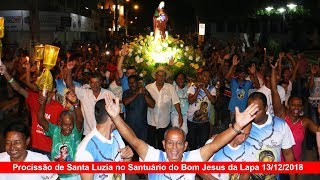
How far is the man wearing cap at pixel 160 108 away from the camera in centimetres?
883

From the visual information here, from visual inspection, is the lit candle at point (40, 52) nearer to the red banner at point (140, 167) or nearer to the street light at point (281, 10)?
the red banner at point (140, 167)

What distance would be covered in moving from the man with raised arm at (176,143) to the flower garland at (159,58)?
6.17 m

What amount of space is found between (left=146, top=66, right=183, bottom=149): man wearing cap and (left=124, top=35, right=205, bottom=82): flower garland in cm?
166

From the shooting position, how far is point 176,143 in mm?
4289

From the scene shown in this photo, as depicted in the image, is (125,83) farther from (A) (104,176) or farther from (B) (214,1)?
(B) (214,1)

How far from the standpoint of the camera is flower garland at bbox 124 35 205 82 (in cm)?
1074

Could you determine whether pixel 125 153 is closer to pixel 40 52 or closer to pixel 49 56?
pixel 49 56

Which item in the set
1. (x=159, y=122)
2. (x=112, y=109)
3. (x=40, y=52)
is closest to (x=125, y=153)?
(x=112, y=109)

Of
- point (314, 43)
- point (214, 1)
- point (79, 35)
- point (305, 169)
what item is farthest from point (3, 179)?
point (214, 1)

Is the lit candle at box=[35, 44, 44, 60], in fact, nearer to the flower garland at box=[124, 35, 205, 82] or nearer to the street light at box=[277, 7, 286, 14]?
the flower garland at box=[124, 35, 205, 82]


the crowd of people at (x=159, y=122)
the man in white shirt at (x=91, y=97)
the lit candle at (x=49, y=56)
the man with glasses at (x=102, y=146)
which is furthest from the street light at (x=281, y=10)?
the man with glasses at (x=102, y=146)

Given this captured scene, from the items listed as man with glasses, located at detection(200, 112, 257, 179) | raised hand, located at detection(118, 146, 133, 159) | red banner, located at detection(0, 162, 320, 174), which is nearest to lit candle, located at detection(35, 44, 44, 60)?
red banner, located at detection(0, 162, 320, 174)

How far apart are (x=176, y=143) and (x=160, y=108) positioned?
14.9 feet

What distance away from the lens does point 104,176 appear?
4426 millimetres
